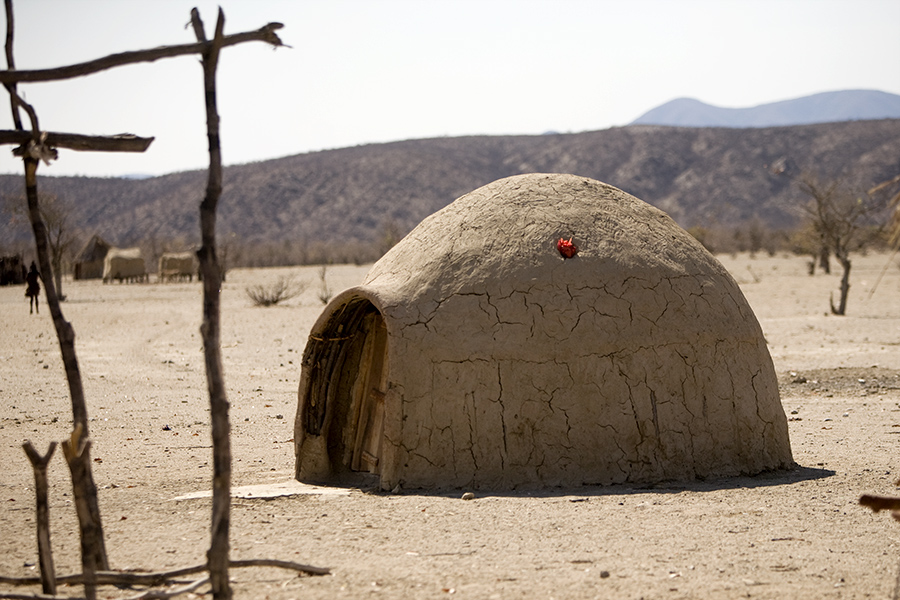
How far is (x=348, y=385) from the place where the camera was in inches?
287

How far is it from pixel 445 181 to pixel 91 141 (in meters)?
65.3

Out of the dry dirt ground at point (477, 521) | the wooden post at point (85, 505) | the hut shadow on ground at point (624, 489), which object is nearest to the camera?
the wooden post at point (85, 505)

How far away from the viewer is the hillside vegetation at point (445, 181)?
65500mm

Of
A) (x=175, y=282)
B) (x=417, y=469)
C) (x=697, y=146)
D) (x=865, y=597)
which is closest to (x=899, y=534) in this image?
(x=865, y=597)

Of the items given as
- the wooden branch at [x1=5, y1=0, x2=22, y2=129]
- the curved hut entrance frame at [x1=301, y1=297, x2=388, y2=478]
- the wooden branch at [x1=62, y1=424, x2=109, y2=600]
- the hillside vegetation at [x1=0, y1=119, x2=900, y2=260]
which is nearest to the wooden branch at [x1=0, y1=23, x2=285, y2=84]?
the wooden branch at [x1=5, y1=0, x2=22, y2=129]

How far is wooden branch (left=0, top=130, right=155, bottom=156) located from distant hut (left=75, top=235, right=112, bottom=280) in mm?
36478

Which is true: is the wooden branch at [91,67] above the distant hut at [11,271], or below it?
above

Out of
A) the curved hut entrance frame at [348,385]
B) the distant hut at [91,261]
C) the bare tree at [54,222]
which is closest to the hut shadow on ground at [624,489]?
the curved hut entrance frame at [348,385]

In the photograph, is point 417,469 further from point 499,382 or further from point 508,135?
point 508,135

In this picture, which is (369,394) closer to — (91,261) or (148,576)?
(148,576)

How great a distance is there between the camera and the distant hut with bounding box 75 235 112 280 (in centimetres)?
3844

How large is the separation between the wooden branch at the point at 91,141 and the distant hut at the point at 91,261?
3648 cm

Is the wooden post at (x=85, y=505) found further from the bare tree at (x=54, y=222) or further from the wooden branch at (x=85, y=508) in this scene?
the bare tree at (x=54, y=222)

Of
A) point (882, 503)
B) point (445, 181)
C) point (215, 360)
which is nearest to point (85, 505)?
point (215, 360)
